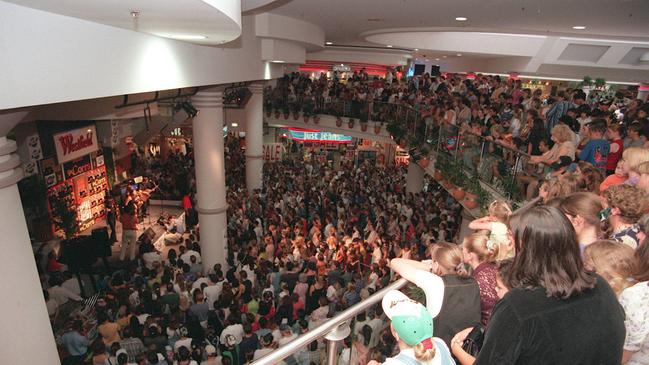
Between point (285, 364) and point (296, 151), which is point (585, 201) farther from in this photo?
point (296, 151)

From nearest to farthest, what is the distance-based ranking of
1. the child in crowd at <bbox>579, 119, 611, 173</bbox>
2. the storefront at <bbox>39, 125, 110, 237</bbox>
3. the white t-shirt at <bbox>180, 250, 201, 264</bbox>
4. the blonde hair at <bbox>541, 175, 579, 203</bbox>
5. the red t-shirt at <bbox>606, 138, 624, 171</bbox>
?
the blonde hair at <bbox>541, 175, 579, 203</bbox>
the child in crowd at <bbox>579, 119, 611, 173</bbox>
the red t-shirt at <bbox>606, 138, 624, 171</bbox>
the white t-shirt at <bbox>180, 250, 201, 264</bbox>
the storefront at <bbox>39, 125, 110, 237</bbox>

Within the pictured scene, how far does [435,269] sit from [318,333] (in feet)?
3.49

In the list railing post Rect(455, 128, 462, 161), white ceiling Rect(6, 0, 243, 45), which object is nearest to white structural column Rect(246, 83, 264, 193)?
railing post Rect(455, 128, 462, 161)

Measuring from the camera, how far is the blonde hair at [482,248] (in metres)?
2.49

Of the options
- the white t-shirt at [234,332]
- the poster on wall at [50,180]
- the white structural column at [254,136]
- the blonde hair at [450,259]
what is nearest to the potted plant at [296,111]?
the white structural column at [254,136]

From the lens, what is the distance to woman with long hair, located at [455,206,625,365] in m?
1.42

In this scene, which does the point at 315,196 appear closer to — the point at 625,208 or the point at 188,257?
the point at 188,257

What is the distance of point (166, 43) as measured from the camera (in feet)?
16.0

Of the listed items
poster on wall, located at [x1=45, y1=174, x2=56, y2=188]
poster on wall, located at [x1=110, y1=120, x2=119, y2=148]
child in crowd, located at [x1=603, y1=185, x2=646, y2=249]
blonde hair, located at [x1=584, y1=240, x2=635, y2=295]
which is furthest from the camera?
poster on wall, located at [x1=110, y1=120, x2=119, y2=148]

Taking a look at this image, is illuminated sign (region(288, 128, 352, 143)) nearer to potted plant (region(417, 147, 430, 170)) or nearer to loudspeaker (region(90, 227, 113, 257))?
potted plant (region(417, 147, 430, 170))

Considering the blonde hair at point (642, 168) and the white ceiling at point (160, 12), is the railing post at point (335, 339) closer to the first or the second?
the white ceiling at point (160, 12)

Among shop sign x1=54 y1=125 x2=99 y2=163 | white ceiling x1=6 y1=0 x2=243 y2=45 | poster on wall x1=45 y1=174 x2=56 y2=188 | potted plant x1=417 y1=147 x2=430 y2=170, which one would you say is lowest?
poster on wall x1=45 y1=174 x2=56 y2=188

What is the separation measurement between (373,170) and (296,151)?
25.5ft

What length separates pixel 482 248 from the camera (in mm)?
2506
